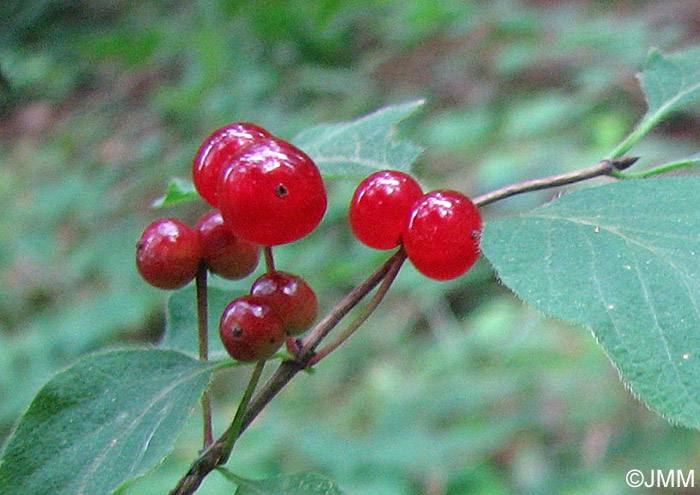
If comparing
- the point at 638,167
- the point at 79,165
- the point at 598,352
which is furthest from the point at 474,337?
the point at 79,165

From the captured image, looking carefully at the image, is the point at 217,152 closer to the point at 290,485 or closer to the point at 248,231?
the point at 248,231

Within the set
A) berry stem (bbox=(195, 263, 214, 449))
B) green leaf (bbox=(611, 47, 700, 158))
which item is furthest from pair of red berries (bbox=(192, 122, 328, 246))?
green leaf (bbox=(611, 47, 700, 158))

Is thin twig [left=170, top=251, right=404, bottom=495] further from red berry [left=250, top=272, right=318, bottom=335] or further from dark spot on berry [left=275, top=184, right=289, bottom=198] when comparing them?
dark spot on berry [left=275, top=184, right=289, bottom=198]

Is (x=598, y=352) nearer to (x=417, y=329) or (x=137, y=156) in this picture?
(x=417, y=329)

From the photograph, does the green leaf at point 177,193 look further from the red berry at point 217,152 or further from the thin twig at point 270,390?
the thin twig at point 270,390

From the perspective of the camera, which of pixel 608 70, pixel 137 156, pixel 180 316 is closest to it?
pixel 180 316

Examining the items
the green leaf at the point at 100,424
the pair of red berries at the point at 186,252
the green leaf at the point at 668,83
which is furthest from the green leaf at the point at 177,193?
the green leaf at the point at 668,83

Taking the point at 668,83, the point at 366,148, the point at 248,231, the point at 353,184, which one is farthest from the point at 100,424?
the point at 353,184
